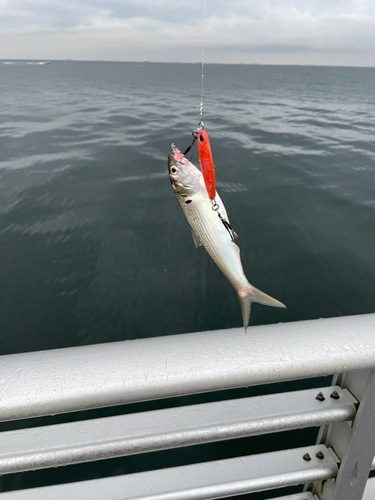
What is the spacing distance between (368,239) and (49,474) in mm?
8517

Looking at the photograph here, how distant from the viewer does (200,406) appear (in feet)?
4.71

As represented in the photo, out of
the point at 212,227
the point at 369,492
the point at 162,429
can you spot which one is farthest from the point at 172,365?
the point at 369,492

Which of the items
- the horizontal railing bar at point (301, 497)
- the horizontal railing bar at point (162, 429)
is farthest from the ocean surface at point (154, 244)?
the horizontal railing bar at point (301, 497)

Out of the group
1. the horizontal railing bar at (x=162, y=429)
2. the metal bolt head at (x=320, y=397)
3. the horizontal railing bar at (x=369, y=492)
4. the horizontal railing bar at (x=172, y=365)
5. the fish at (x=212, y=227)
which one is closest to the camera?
the horizontal railing bar at (x=172, y=365)

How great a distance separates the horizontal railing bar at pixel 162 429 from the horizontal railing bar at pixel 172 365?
277mm

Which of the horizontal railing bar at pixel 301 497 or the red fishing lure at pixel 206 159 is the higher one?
the red fishing lure at pixel 206 159

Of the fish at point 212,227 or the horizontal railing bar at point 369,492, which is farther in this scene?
the horizontal railing bar at point 369,492

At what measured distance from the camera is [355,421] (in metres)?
1.40

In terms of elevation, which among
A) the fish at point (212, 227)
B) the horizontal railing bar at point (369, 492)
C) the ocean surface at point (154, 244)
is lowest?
the ocean surface at point (154, 244)

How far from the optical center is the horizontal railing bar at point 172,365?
1058 millimetres

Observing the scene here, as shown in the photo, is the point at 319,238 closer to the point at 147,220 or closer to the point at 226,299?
the point at 226,299

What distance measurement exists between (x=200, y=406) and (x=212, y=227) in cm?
86

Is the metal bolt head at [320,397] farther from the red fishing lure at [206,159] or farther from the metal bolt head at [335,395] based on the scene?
the red fishing lure at [206,159]

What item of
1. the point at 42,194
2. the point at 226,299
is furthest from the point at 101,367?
the point at 42,194
